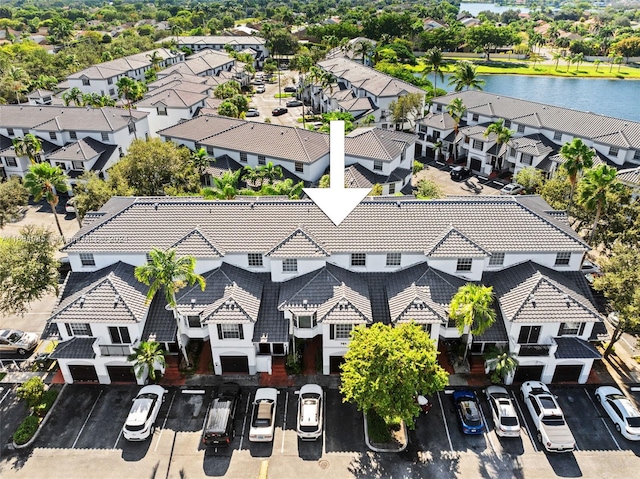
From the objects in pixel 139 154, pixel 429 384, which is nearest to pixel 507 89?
pixel 139 154

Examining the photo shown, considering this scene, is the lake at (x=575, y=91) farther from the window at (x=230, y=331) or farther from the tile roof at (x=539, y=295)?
the window at (x=230, y=331)

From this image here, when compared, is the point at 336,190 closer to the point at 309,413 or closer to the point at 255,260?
the point at 255,260

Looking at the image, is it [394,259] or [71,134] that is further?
[71,134]

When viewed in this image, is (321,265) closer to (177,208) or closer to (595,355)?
(177,208)

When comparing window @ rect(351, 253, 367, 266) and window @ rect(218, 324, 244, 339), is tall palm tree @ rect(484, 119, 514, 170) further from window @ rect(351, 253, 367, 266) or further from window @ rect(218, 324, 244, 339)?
window @ rect(218, 324, 244, 339)

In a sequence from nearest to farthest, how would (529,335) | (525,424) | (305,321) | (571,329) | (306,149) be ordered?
(525,424)
(529,335)
(571,329)
(305,321)
(306,149)

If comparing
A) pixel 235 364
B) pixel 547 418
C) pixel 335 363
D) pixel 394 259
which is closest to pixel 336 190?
pixel 394 259
